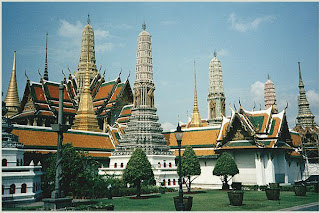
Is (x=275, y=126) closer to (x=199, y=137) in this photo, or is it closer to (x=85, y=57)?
(x=199, y=137)

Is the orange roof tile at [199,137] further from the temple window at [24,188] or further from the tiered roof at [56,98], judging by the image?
the temple window at [24,188]

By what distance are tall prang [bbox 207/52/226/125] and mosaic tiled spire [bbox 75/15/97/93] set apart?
1831 centimetres

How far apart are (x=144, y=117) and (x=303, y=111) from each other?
28.7 meters

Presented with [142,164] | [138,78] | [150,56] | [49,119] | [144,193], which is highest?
[150,56]

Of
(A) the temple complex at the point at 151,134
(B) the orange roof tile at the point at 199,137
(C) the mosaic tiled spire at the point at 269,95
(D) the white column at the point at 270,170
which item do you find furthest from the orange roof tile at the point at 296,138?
(D) the white column at the point at 270,170

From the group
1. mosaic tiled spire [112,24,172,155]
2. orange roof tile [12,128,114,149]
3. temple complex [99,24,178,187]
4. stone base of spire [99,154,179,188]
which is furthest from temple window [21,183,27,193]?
mosaic tiled spire [112,24,172,155]

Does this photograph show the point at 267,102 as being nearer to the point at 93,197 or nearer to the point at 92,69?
the point at 92,69

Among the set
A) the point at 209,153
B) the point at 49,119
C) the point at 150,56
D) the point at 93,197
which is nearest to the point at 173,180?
the point at 209,153

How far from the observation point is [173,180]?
109 feet

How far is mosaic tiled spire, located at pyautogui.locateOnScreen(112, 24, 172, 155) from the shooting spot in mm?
34219

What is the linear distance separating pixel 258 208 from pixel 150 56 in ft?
77.5

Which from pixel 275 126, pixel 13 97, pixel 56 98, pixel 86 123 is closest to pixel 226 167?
pixel 275 126

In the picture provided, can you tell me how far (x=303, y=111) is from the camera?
53.2 metres

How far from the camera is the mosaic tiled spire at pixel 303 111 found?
52.7 m
